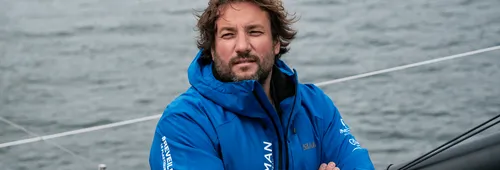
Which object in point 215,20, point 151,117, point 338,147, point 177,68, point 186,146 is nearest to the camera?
point 186,146

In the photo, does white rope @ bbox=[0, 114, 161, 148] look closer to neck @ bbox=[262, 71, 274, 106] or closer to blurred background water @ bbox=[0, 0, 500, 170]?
blurred background water @ bbox=[0, 0, 500, 170]

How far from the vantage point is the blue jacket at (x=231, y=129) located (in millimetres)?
2057

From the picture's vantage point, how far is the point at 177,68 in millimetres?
5613

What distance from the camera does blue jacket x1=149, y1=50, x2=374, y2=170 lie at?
2.06m

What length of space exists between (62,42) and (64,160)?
1.29 metres

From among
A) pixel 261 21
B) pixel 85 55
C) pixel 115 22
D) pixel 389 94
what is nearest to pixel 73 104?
pixel 85 55

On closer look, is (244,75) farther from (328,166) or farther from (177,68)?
(177,68)

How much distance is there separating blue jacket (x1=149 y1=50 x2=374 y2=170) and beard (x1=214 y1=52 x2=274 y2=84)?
0.06 ft

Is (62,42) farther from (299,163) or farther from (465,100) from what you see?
(299,163)

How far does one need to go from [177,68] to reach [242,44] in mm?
3552

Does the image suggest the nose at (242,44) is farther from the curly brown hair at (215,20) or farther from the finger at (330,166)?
the finger at (330,166)

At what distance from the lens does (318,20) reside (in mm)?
6129

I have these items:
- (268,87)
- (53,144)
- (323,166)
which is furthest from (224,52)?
(53,144)

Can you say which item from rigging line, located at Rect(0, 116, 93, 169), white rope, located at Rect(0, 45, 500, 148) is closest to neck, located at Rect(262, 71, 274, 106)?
rigging line, located at Rect(0, 116, 93, 169)
